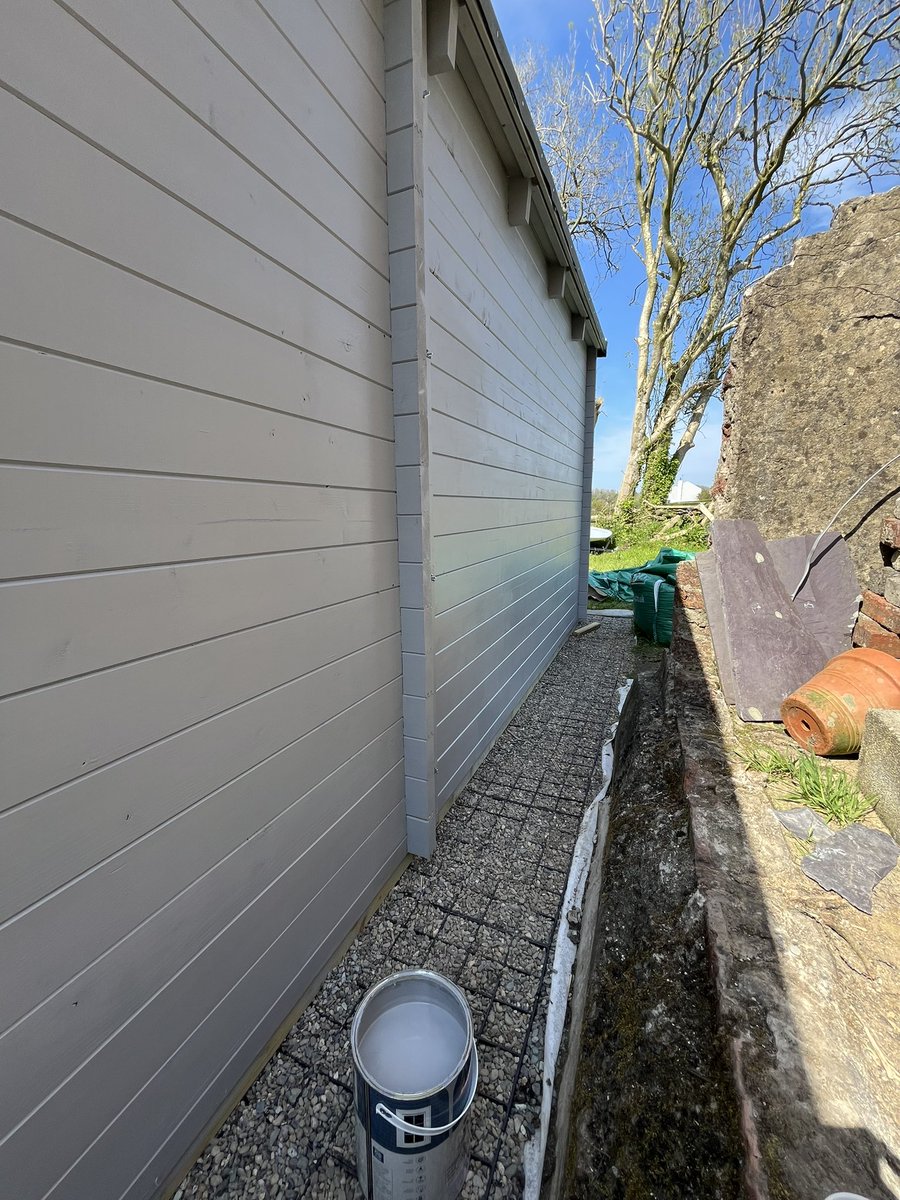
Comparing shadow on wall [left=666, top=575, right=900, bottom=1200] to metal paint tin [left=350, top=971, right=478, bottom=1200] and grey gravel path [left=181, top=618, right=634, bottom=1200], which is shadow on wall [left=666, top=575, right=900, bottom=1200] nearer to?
metal paint tin [left=350, top=971, right=478, bottom=1200]

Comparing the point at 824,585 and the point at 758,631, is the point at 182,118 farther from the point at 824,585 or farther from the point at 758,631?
the point at 824,585

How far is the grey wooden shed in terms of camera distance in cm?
79

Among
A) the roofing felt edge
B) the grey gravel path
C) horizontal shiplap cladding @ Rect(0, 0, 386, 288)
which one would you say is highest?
the roofing felt edge

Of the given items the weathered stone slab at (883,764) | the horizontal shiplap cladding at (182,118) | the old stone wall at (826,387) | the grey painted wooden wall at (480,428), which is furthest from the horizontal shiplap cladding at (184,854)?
the old stone wall at (826,387)

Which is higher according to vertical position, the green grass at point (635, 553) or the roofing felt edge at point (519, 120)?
the roofing felt edge at point (519, 120)

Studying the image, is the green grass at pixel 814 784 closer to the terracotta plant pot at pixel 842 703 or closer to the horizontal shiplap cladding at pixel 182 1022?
the terracotta plant pot at pixel 842 703

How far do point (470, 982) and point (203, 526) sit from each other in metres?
1.71

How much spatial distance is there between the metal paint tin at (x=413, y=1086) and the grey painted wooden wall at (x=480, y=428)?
3.80 ft

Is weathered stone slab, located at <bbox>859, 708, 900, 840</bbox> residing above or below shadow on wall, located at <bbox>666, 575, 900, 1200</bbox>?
above

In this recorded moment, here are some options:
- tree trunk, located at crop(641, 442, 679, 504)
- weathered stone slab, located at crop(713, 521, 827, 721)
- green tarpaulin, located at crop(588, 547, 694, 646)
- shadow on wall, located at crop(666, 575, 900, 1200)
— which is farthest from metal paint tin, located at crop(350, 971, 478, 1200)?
tree trunk, located at crop(641, 442, 679, 504)

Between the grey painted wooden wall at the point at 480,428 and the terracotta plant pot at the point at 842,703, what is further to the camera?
the grey painted wooden wall at the point at 480,428

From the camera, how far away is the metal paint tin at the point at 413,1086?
3.10 feet

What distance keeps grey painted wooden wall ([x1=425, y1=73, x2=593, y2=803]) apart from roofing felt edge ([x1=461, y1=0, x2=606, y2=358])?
162mm

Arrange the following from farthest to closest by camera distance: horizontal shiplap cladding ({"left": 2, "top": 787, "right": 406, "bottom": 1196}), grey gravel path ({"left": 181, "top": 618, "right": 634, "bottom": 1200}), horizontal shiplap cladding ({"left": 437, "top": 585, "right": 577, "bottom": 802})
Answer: horizontal shiplap cladding ({"left": 437, "top": 585, "right": 577, "bottom": 802})
grey gravel path ({"left": 181, "top": 618, "right": 634, "bottom": 1200})
horizontal shiplap cladding ({"left": 2, "top": 787, "right": 406, "bottom": 1196})
